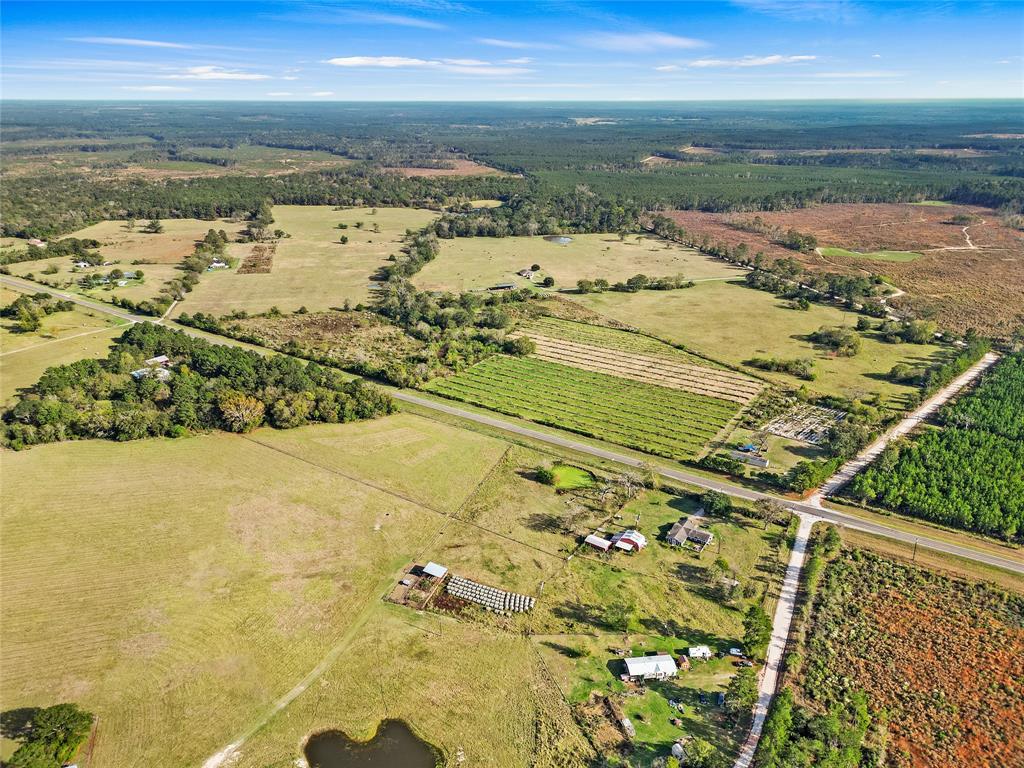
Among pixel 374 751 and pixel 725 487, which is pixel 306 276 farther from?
pixel 374 751

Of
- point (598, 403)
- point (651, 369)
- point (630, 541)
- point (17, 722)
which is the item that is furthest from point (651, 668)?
point (651, 369)

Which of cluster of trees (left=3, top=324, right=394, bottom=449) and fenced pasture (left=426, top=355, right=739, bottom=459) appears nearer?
cluster of trees (left=3, top=324, right=394, bottom=449)

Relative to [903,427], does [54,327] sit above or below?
above

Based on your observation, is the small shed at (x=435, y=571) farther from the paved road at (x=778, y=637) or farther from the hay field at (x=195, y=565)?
the paved road at (x=778, y=637)

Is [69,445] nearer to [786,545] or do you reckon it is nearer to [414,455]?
[414,455]

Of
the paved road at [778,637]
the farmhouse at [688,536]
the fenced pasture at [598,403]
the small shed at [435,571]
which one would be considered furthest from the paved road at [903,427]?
the small shed at [435,571]

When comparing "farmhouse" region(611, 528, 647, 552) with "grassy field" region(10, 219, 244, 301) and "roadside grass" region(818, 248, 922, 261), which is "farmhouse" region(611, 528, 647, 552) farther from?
"roadside grass" region(818, 248, 922, 261)

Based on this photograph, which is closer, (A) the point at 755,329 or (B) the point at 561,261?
(A) the point at 755,329

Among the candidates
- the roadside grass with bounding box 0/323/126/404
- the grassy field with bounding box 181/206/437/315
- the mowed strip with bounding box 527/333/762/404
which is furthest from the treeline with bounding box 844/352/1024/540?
the roadside grass with bounding box 0/323/126/404
